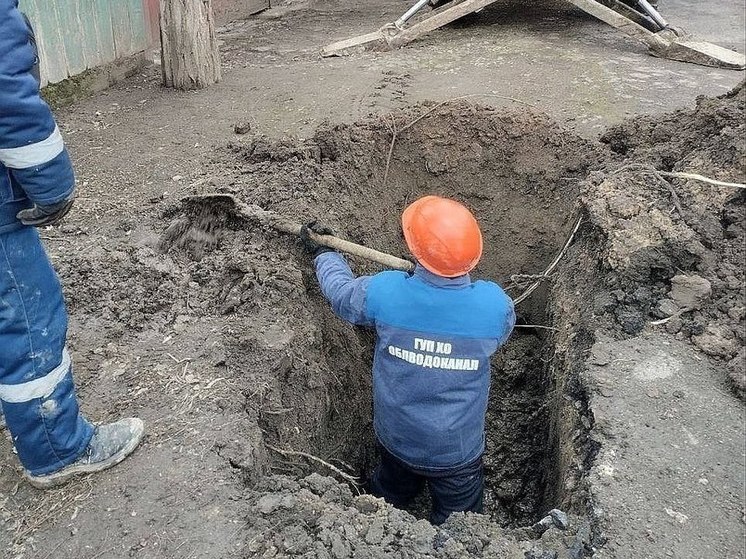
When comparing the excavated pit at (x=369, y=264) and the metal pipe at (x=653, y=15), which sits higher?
the metal pipe at (x=653, y=15)

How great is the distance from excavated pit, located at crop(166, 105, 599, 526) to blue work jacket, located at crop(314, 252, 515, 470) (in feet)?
1.45

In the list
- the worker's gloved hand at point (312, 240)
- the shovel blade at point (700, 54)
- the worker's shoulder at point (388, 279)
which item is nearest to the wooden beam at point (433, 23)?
the shovel blade at point (700, 54)

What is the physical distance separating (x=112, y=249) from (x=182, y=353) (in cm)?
108

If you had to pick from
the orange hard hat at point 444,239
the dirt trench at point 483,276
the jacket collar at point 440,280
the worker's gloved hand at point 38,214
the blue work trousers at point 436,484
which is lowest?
the blue work trousers at point 436,484

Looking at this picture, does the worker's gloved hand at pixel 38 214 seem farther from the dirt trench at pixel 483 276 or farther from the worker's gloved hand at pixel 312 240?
the worker's gloved hand at pixel 312 240

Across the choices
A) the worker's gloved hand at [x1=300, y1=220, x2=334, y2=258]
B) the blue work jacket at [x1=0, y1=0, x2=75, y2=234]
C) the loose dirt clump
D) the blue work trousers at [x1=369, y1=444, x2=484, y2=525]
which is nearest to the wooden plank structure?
the loose dirt clump

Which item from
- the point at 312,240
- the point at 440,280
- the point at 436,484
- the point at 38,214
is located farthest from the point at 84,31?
the point at 436,484

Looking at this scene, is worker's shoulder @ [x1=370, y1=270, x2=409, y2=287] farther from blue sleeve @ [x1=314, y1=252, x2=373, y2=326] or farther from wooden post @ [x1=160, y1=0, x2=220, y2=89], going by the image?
wooden post @ [x1=160, y1=0, x2=220, y2=89]

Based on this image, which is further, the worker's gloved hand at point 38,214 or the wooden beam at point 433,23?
the wooden beam at point 433,23

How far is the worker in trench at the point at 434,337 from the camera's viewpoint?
3.04 meters

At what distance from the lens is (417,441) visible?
10.8 feet

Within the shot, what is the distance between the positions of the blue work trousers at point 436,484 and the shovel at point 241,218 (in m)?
1.03

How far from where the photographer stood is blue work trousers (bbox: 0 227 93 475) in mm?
2377

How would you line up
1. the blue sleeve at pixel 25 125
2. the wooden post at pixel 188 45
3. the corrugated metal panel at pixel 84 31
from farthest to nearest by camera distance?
the wooden post at pixel 188 45, the corrugated metal panel at pixel 84 31, the blue sleeve at pixel 25 125
